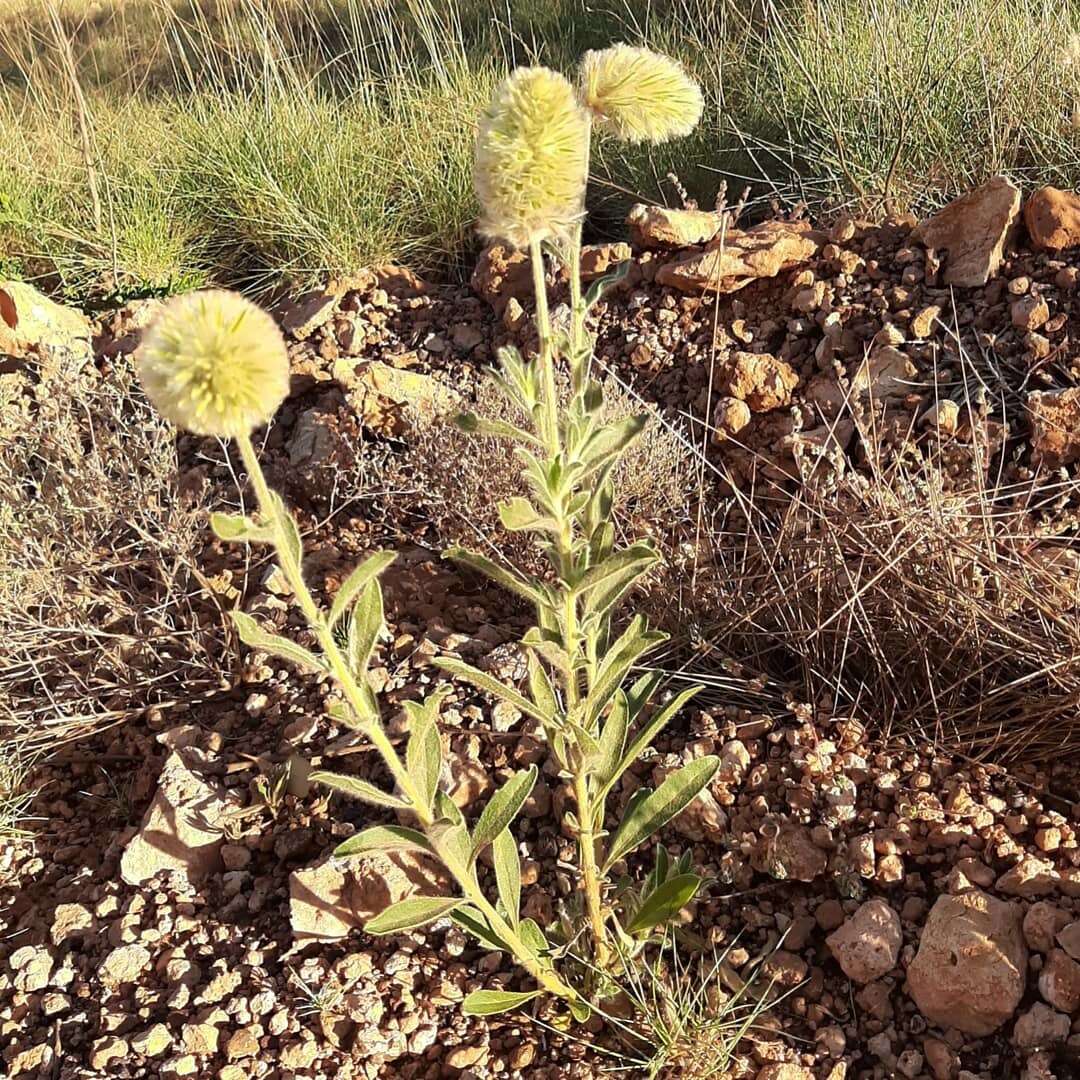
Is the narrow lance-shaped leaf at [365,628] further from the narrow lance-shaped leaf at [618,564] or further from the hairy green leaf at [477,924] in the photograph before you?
the hairy green leaf at [477,924]

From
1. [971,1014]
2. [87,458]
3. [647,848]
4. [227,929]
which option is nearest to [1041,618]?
[971,1014]

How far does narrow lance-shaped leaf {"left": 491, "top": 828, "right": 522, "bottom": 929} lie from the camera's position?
5.99 ft

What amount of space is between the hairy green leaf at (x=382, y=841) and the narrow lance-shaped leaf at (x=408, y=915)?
0.10 m

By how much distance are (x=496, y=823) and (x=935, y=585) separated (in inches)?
49.2

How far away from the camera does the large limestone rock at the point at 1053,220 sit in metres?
3.20

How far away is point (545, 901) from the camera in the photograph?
214cm

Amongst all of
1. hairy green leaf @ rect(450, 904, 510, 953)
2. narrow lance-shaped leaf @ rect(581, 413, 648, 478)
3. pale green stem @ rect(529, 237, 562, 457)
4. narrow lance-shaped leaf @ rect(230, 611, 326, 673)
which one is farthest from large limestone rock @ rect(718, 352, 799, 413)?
narrow lance-shaped leaf @ rect(230, 611, 326, 673)

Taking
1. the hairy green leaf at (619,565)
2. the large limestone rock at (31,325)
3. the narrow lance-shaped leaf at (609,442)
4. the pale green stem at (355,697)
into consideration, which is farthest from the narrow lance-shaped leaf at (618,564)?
the large limestone rock at (31,325)

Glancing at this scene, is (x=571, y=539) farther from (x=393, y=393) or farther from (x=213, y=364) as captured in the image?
(x=393, y=393)

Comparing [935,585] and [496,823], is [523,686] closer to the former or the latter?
[496,823]

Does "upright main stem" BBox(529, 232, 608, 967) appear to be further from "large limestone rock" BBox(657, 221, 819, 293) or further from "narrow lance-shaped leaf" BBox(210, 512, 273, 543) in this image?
"large limestone rock" BBox(657, 221, 819, 293)

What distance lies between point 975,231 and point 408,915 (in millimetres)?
2878

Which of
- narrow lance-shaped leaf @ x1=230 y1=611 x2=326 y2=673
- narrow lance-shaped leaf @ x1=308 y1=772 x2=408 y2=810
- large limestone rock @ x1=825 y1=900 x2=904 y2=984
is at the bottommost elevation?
large limestone rock @ x1=825 y1=900 x2=904 y2=984

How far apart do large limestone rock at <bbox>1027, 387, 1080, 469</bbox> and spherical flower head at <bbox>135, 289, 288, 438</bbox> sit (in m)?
2.31
